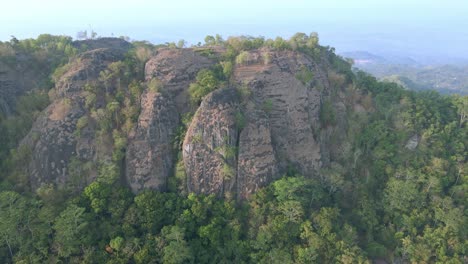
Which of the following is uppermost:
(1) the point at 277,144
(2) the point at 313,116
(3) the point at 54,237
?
(2) the point at 313,116

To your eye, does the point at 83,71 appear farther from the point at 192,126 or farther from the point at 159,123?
the point at 192,126

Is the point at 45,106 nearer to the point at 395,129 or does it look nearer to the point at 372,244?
the point at 372,244

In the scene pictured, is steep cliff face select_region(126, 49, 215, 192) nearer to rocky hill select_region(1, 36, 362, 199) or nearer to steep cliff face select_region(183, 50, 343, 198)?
rocky hill select_region(1, 36, 362, 199)

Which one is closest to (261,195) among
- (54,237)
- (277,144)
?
(277,144)

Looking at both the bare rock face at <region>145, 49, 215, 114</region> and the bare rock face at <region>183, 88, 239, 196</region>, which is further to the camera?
the bare rock face at <region>145, 49, 215, 114</region>

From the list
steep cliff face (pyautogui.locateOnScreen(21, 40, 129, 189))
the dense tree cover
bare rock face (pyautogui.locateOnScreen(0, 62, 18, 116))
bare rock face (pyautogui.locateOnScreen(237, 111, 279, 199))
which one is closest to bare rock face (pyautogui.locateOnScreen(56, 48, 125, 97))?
steep cliff face (pyautogui.locateOnScreen(21, 40, 129, 189))

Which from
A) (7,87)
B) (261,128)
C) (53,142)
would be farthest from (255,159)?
(7,87)
